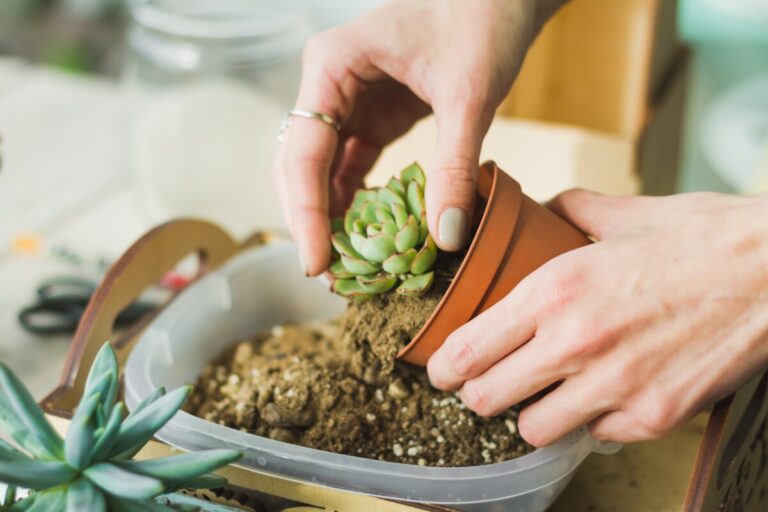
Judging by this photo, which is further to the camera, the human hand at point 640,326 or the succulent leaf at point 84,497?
the human hand at point 640,326

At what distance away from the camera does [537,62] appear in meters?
1.64

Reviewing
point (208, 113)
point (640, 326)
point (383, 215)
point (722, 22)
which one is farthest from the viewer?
point (722, 22)

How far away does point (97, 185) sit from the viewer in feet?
5.16

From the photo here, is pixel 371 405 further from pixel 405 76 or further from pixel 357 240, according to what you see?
pixel 405 76

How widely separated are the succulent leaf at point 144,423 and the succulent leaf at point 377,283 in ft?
0.70

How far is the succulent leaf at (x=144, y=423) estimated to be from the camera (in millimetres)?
619

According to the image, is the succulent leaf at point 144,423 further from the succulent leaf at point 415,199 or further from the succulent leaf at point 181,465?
the succulent leaf at point 415,199

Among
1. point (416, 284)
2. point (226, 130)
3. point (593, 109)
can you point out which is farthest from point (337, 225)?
point (593, 109)

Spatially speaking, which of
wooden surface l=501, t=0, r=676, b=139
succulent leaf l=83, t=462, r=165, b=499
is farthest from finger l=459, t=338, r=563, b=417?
wooden surface l=501, t=0, r=676, b=139

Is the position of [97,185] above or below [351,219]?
below

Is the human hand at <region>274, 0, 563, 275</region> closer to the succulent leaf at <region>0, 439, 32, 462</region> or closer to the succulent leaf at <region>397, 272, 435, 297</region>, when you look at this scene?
the succulent leaf at <region>397, 272, 435, 297</region>

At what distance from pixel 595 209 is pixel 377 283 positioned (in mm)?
240

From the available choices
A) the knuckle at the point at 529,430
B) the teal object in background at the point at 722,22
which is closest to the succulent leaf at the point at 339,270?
the knuckle at the point at 529,430

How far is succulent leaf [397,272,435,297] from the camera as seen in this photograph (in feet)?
2.51
